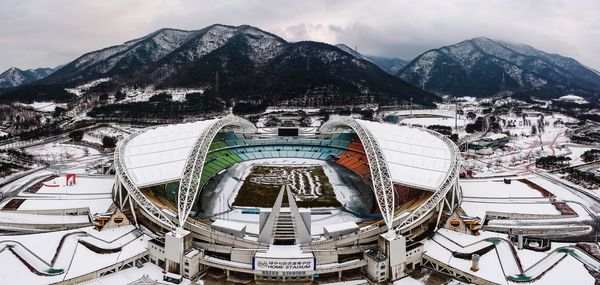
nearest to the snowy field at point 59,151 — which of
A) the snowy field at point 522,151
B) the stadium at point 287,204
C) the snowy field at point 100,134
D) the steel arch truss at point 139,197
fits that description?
the snowy field at point 100,134

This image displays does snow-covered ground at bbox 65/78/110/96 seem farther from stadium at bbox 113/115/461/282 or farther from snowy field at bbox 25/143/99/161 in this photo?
stadium at bbox 113/115/461/282

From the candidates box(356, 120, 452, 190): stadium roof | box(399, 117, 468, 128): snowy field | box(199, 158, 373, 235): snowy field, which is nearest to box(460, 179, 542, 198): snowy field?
box(356, 120, 452, 190): stadium roof

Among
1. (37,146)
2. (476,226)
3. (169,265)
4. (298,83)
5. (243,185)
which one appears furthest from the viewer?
(298,83)

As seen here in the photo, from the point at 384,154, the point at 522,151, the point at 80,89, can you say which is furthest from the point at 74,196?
the point at 80,89

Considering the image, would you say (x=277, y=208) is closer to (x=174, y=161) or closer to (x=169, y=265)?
(x=169, y=265)

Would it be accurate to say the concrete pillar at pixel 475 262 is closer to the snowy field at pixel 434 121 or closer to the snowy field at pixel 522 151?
the snowy field at pixel 522 151

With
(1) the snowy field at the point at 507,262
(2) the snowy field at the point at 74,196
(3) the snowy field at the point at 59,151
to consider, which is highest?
(3) the snowy field at the point at 59,151

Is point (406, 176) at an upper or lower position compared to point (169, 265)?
upper

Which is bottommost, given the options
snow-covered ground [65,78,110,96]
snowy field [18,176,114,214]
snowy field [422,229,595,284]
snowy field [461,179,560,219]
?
snowy field [422,229,595,284]

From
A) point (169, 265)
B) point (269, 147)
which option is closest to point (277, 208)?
point (169, 265)
